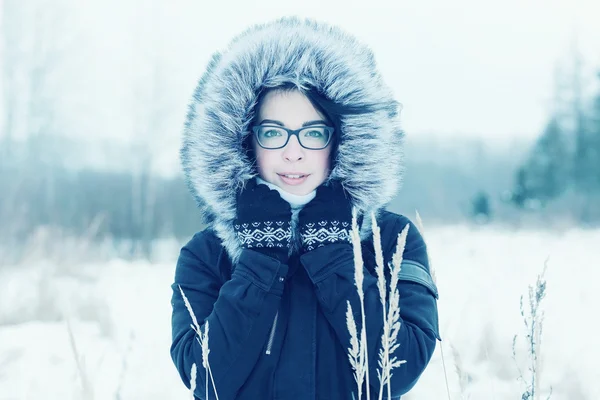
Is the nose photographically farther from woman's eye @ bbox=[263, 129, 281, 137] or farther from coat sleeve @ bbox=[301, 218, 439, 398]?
coat sleeve @ bbox=[301, 218, 439, 398]

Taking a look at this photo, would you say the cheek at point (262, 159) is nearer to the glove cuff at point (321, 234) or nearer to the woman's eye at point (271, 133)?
the woman's eye at point (271, 133)

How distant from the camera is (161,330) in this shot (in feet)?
15.2

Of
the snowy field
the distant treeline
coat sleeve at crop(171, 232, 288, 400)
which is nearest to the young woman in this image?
coat sleeve at crop(171, 232, 288, 400)

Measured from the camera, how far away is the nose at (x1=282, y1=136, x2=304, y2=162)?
1.85 meters

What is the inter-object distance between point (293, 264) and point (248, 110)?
590mm

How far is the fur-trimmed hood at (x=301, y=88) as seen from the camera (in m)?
1.99

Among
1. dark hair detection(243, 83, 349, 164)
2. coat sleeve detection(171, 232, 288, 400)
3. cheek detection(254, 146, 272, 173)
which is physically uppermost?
dark hair detection(243, 83, 349, 164)

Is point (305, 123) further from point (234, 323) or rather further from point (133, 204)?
point (133, 204)

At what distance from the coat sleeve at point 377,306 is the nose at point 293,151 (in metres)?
0.33

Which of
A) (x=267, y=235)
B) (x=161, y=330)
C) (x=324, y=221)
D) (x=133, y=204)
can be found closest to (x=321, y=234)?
(x=324, y=221)

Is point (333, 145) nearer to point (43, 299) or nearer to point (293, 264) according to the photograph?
point (293, 264)

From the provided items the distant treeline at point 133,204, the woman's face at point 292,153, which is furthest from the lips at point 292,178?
the distant treeline at point 133,204

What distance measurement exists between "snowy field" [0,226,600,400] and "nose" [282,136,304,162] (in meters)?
0.77

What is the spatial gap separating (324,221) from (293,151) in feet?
0.86
